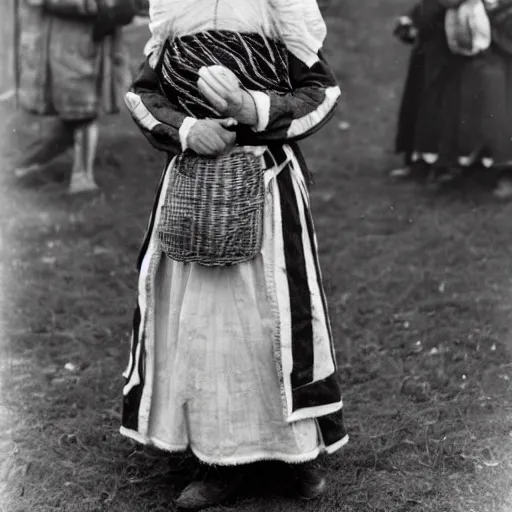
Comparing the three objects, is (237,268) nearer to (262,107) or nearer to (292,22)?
(262,107)

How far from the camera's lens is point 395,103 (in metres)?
5.76

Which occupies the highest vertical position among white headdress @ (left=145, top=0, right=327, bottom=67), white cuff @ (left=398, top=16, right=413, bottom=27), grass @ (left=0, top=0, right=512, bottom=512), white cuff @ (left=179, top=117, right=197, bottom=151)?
white headdress @ (left=145, top=0, right=327, bottom=67)

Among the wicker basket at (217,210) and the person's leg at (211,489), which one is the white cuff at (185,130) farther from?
the person's leg at (211,489)

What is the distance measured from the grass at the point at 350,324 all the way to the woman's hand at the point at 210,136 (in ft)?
4.48

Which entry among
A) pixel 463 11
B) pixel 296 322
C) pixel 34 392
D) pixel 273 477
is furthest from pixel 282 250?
pixel 463 11

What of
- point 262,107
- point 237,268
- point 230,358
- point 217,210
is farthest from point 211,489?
point 262,107

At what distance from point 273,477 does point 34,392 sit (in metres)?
1.45

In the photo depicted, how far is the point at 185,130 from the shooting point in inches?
117

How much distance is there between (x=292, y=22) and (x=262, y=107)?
0.33 meters

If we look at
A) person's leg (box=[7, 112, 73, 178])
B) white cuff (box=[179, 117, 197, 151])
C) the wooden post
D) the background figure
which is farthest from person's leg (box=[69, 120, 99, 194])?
white cuff (box=[179, 117, 197, 151])

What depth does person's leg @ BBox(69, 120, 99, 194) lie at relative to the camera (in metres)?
5.77

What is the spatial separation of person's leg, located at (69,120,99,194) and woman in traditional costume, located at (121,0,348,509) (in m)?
2.63

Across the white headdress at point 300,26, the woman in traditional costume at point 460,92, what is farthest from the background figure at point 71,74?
the white headdress at point 300,26

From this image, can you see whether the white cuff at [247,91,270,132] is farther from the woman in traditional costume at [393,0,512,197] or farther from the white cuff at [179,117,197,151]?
the woman in traditional costume at [393,0,512,197]
